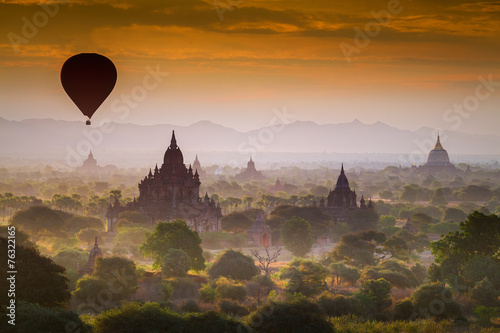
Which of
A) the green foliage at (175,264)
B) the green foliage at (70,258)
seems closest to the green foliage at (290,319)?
the green foliage at (175,264)

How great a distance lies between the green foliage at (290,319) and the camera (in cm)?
3162

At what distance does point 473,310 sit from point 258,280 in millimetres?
14800

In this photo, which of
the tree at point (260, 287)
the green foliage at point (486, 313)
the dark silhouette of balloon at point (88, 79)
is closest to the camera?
the green foliage at point (486, 313)

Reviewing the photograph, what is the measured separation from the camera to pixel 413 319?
38.9 meters

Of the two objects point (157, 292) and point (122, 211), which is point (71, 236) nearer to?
point (122, 211)

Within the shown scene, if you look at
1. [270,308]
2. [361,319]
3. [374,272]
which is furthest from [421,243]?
[270,308]

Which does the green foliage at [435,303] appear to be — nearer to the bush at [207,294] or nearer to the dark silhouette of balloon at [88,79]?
the bush at [207,294]

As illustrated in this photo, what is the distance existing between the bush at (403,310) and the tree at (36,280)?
19.3m

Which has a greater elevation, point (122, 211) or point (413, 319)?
point (122, 211)

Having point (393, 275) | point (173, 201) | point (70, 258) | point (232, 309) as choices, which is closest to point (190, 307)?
point (232, 309)

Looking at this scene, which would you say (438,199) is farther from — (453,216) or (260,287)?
(260,287)

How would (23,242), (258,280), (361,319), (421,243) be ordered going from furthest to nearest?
1. (421,243)
2. (23,242)
3. (258,280)
4. (361,319)

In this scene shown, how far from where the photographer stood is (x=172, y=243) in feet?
177

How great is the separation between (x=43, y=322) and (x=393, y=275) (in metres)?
27.6
